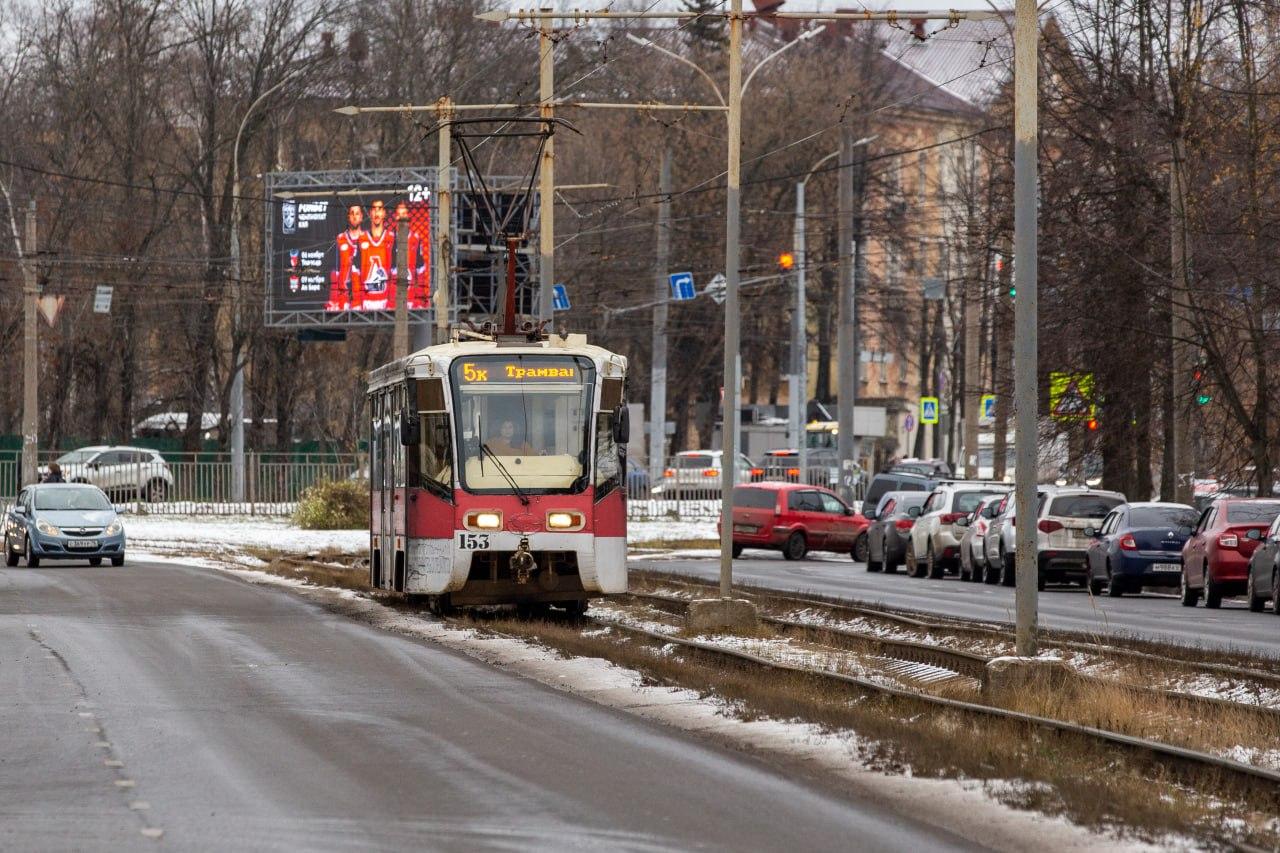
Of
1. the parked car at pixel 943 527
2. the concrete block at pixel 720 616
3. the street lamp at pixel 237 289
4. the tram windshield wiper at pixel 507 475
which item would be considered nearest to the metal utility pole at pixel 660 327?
the street lamp at pixel 237 289

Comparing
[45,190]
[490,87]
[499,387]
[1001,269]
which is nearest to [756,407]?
[490,87]

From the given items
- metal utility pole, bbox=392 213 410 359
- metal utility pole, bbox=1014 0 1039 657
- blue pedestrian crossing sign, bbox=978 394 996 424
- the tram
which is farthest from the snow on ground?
metal utility pole, bbox=1014 0 1039 657

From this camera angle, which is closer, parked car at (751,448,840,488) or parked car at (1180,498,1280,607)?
parked car at (1180,498,1280,607)

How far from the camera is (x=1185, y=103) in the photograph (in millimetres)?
38406

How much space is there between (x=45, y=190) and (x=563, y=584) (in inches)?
1813

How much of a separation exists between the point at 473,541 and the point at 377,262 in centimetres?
3261

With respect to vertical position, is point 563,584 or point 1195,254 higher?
point 1195,254

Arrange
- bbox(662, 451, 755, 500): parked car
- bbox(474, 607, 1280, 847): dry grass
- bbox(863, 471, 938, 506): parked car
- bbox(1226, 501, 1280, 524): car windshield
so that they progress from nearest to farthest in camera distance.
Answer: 1. bbox(474, 607, 1280, 847): dry grass
2. bbox(1226, 501, 1280, 524): car windshield
3. bbox(863, 471, 938, 506): parked car
4. bbox(662, 451, 755, 500): parked car

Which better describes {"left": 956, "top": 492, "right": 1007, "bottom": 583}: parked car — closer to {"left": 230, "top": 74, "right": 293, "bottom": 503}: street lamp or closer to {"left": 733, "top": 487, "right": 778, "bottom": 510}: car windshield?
{"left": 733, "top": 487, "right": 778, "bottom": 510}: car windshield

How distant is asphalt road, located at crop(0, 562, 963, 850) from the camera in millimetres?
9773

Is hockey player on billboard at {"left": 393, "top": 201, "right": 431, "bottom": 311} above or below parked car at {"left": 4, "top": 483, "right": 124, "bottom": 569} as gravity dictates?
above

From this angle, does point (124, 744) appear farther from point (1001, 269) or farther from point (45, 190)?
point (45, 190)

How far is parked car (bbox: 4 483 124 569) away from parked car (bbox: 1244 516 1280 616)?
19.4 m

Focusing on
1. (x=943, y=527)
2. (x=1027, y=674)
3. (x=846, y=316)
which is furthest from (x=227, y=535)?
(x=1027, y=674)
